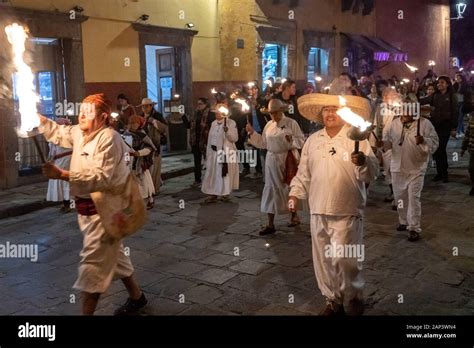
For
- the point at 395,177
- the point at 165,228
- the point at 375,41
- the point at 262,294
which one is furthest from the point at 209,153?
the point at 375,41

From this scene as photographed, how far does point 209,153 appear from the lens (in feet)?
33.8

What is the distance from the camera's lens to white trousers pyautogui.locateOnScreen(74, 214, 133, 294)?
14.8ft

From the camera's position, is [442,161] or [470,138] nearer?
[470,138]

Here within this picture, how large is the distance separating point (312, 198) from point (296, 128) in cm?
304

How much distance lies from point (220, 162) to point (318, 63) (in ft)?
44.0

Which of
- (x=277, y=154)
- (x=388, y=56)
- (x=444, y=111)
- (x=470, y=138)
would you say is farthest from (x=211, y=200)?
(x=388, y=56)

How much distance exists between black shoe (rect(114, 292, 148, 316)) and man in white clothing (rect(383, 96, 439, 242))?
12.5 feet

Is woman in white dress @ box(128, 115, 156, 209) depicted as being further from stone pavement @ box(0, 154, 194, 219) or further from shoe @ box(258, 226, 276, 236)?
shoe @ box(258, 226, 276, 236)

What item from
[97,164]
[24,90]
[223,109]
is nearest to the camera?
[97,164]

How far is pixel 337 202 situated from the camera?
4.60m

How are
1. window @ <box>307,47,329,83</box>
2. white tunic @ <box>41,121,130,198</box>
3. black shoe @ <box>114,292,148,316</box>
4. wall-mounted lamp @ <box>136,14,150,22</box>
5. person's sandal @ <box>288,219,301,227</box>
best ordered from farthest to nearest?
1. window @ <box>307,47,329,83</box>
2. wall-mounted lamp @ <box>136,14,150,22</box>
3. person's sandal @ <box>288,219,301,227</box>
4. black shoe @ <box>114,292,148,316</box>
5. white tunic @ <box>41,121,130,198</box>

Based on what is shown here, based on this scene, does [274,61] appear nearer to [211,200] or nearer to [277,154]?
[211,200]

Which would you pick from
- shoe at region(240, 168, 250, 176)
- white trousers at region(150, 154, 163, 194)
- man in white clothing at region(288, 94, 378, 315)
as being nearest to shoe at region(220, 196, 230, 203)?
white trousers at region(150, 154, 163, 194)
